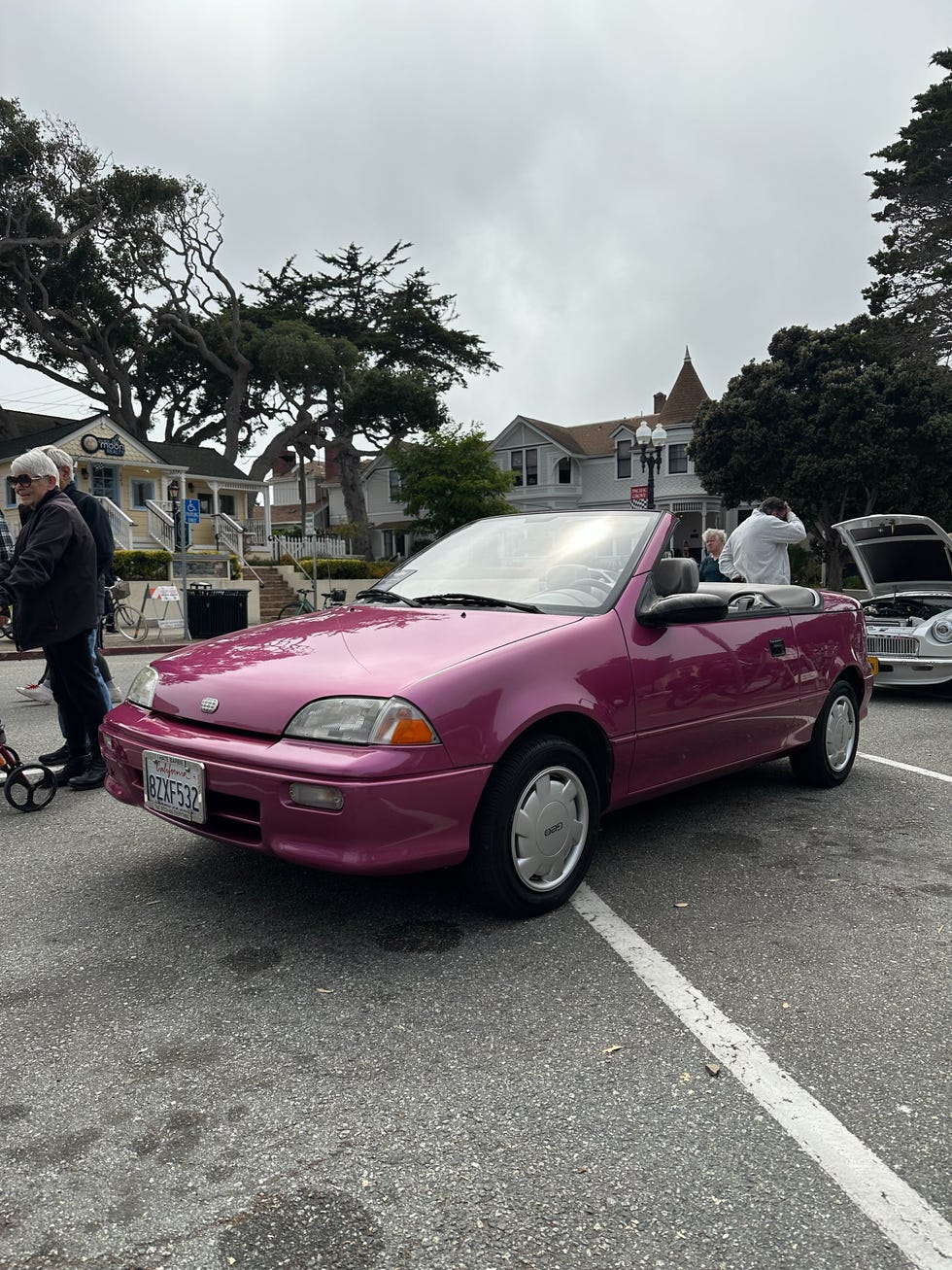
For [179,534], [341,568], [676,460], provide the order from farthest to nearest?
[676,460], [179,534], [341,568]

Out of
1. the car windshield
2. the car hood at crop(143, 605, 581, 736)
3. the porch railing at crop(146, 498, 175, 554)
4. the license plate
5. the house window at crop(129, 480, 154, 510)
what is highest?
the house window at crop(129, 480, 154, 510)

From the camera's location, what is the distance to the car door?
372cm

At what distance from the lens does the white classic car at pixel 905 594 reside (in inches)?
342

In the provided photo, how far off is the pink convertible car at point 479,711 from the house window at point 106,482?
31.5 metres

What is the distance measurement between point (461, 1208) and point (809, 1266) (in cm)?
66

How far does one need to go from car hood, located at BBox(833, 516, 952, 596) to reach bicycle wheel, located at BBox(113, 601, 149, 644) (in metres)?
12.8

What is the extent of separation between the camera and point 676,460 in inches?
1709

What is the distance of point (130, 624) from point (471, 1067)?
16.7m

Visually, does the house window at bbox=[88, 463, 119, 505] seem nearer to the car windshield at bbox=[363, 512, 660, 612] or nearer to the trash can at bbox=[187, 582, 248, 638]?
the trash can at bbox=[187, 582, 248, 638]

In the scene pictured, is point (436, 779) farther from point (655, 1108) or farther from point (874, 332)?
point (874, 332)

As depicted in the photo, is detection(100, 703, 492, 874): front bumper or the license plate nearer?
detection(100, 703, 492, 874): front bumper

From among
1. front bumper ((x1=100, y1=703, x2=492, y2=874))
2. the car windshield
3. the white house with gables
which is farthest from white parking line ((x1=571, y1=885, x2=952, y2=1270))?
the white house with gables

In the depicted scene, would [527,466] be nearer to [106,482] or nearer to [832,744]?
[106,482]

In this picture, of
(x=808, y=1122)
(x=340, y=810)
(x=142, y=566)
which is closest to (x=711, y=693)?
(x=340, y=810)
